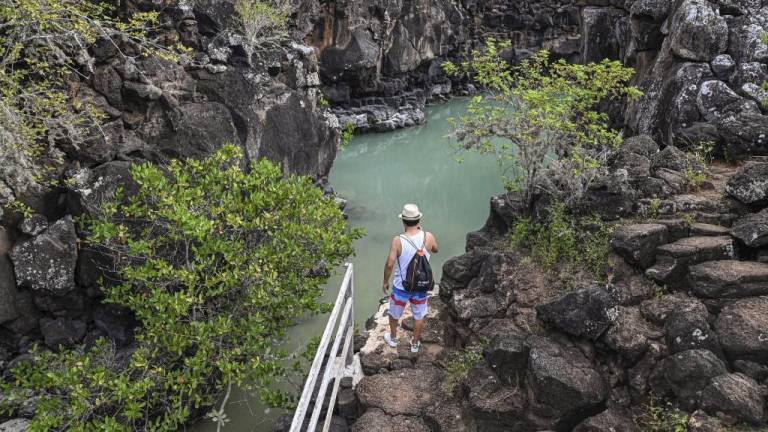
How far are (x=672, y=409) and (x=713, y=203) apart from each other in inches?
137

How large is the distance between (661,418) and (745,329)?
112cm

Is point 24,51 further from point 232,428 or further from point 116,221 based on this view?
point 232,428

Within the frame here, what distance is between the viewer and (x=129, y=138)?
10477 mm

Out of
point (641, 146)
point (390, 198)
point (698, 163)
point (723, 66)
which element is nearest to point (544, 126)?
point (641, 146)

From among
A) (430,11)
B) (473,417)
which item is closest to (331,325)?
(473,417)

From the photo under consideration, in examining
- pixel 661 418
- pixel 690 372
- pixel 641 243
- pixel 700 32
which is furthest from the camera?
pixel 700 32

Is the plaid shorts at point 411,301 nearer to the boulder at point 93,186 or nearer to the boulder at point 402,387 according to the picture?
the boulder at point 402,387

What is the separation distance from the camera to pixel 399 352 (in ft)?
23.7

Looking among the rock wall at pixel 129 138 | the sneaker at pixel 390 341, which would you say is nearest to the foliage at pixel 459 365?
the sneaker at pixel 390 341

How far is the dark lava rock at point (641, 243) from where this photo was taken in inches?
241

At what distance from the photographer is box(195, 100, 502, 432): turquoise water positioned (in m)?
Result: 10.7

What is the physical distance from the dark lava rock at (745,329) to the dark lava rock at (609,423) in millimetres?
1097

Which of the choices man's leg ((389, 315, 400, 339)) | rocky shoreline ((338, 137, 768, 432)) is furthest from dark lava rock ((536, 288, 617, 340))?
man's leg ((389, 315, 400, 339))

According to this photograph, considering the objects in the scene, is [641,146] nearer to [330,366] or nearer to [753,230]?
[753,230]
